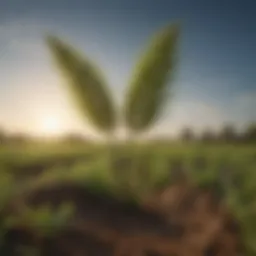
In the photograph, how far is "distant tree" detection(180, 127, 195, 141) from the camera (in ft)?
5.29

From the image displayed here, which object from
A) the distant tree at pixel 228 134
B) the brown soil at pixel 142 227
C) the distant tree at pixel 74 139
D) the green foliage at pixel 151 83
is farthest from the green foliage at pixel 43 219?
the distant tree at pixel 228 134

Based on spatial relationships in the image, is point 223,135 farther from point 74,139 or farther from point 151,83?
point 74,139

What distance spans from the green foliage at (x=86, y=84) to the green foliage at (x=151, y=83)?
2.1 inches

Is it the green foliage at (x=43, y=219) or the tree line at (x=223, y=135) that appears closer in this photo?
the green foliage at (x=43, y=219)

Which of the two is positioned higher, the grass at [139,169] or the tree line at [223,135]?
the tree line at [223,135]

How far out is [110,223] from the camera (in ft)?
5.11

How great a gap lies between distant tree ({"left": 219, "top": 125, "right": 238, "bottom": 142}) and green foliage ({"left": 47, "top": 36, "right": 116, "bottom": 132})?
28 centimetres

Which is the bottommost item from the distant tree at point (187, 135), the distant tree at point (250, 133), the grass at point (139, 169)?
the grass at point (139, 169)

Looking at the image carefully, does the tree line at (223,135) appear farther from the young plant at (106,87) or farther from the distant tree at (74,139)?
the distant tree at (74,139)

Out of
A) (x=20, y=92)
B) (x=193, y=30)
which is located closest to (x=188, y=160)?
(x=193, y=30)

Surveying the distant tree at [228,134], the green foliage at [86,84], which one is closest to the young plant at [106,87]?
the green foliage at [86,84]

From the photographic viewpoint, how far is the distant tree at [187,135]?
1.61 meters

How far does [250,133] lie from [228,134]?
0.06m

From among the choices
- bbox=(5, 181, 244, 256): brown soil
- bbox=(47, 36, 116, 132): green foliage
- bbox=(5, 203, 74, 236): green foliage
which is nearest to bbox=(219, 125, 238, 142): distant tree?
bbox=(5, 181, 244, 256): brown soil
